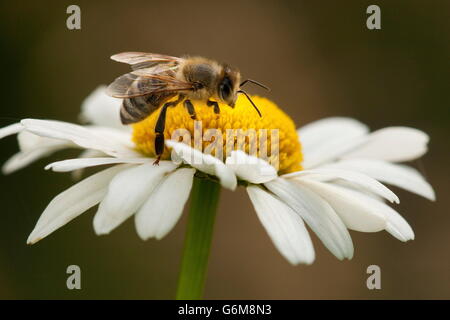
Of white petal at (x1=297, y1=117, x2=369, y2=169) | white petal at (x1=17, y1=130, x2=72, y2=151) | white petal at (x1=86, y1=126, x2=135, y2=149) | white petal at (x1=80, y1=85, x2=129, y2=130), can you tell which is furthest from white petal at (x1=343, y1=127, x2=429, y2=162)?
white petal at (x1=17, y1=130, x2=72, y2=151)

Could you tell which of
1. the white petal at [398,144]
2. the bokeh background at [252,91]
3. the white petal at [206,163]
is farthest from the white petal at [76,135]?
the bokeh background at [252,91]

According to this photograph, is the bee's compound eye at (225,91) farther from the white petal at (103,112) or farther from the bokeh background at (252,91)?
the bokeh background at (252,91)

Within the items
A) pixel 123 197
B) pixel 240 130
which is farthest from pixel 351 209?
pixel 123 197

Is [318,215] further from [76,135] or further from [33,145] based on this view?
[33,145]

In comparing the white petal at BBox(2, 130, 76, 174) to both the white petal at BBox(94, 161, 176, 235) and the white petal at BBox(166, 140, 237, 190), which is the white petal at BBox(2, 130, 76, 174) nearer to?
the white petal at BBox(94, 161, 176, 235)

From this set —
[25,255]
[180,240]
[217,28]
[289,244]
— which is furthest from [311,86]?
[289,244]
